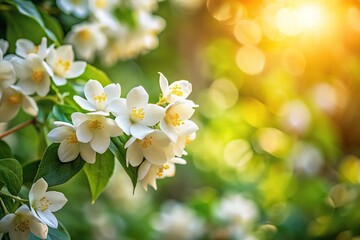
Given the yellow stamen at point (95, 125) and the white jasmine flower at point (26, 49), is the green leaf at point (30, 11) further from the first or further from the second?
the yellow stamen at point (95, 125)

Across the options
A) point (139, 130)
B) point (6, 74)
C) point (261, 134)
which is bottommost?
point (6, 74)

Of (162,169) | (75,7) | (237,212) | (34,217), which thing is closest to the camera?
(34,217)

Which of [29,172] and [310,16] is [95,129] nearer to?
[29,172]

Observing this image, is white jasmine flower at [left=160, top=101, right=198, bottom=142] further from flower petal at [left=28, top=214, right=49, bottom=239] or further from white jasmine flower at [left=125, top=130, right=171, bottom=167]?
flower petal at [left=28, top=214, right=49, bottom=239]

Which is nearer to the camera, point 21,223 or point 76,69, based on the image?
point 21,223

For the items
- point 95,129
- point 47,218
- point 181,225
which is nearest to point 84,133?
point 95,129

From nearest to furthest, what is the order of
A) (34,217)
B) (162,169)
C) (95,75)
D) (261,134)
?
1. (34,217)
2. (162,169)
3. (95,75)
4. (261,134)
